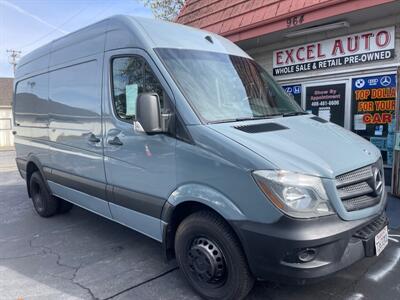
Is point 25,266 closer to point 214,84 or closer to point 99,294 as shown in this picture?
point 99,294

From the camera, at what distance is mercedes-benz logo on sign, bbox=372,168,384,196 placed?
10.2 feet

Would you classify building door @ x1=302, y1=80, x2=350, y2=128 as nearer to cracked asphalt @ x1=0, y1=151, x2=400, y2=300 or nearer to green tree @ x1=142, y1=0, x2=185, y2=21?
cracked asphalt @ x1=0, y1=151, x2=400, y2=300

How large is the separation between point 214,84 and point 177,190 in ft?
3.53

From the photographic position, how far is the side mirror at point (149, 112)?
3082 millimetres

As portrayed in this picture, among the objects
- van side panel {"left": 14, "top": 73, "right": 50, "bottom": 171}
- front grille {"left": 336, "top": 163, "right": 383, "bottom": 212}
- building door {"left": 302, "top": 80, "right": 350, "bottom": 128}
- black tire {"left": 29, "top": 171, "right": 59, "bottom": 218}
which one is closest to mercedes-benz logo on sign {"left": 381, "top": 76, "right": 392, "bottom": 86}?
building door {"left": 302, "top": 80, "right": 350, "bottom": 128}

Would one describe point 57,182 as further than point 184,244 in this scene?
Yes

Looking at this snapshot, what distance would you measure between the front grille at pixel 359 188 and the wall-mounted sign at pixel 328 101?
3914 mm

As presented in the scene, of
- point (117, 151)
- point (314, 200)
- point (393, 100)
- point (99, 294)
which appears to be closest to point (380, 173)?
point (314, 200)

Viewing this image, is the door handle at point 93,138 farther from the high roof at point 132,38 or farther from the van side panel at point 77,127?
the high roof at point 132,38

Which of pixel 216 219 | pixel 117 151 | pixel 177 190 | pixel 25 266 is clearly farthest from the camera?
pixel 25 266

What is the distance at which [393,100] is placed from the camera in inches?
241

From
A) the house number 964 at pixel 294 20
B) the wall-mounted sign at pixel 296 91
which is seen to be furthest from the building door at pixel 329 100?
the house number 964 at pixel 294 20

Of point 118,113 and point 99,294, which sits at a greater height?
point 118,113

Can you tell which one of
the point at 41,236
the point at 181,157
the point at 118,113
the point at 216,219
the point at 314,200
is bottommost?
the point at 41,236
